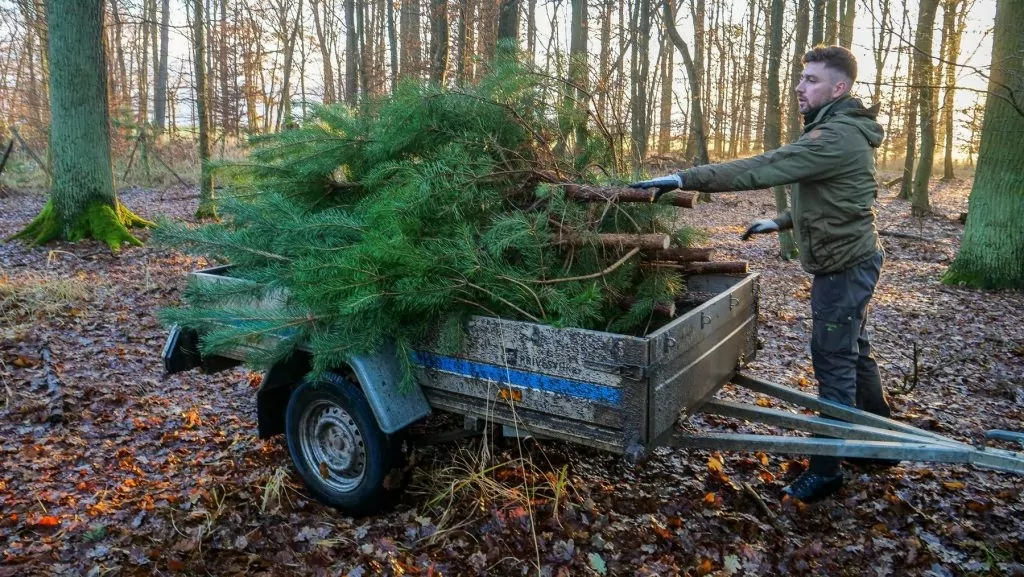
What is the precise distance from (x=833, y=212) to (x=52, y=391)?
217 inches

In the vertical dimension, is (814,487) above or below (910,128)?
below

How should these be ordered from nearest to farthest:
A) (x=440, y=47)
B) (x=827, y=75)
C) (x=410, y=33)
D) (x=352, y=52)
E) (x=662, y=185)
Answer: (x=662, y=185) < (x=827, y=75) < (x=440, y=47) < (x=352, y=52) < (x=410, y=33)

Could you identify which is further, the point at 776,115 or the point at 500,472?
the point at 776,115

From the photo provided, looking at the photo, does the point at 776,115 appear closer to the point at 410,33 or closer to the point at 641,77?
the point at 641,77

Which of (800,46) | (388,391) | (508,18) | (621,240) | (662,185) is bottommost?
(388,391)

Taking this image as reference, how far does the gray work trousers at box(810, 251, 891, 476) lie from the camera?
3.58 m

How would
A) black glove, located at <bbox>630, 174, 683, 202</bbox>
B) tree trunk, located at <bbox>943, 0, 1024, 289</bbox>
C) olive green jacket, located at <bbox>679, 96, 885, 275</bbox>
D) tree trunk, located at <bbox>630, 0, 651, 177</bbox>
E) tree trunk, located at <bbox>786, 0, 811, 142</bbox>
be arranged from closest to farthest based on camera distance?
black glove, located at <bbox>630, 174, 683, 202</bbox>, olive green jacket, located at <bbox>679, 96, 885, 275</bbox>, tree trunk, located at <bbox>943, 0, 1024, 289</bbox>, tree trunk, located at <bbox>786, 0, 811, 142</bbox>, tree trunk, located at <bbox>630, 0, 651, 177</bbox>

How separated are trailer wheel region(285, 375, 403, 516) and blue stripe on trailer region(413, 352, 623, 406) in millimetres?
445

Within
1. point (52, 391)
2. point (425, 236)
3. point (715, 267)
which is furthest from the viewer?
point (52, 391)

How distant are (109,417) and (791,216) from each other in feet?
15.7

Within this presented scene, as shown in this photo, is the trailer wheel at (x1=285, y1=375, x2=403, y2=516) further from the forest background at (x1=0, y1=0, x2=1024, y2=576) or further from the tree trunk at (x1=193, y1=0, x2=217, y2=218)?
the tree trunk at (x1=193, y1=0, x2=217, y2=218)

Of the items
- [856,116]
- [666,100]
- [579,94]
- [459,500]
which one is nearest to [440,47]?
[579,94]

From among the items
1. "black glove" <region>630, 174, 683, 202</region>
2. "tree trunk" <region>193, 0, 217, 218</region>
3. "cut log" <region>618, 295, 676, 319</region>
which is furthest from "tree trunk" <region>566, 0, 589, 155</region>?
"tree trunk" <region>193, 0, 217, 218</region>

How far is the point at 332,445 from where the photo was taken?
3.68 metres
